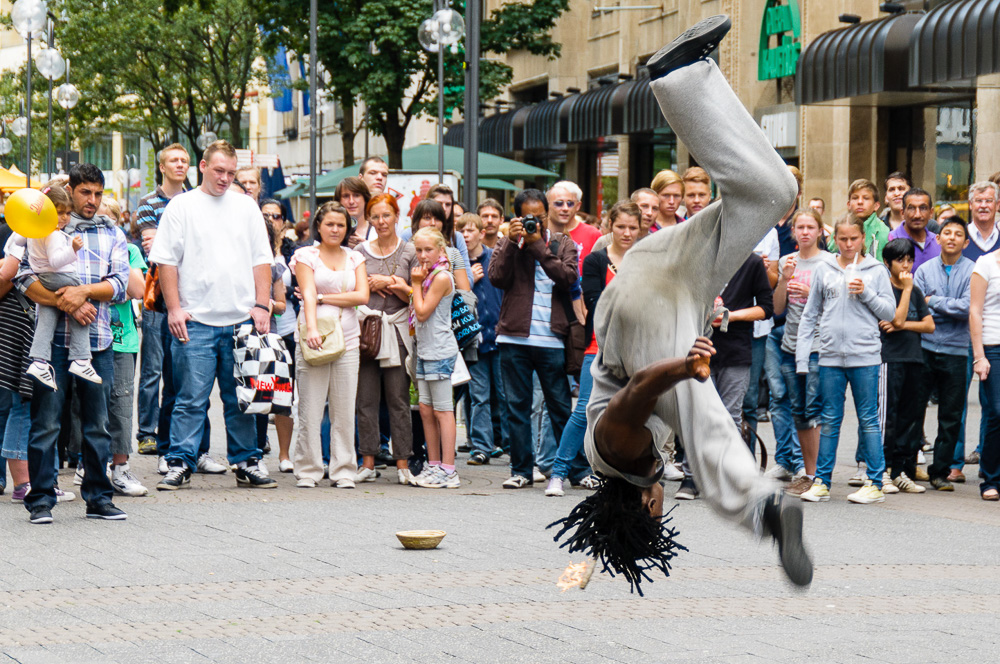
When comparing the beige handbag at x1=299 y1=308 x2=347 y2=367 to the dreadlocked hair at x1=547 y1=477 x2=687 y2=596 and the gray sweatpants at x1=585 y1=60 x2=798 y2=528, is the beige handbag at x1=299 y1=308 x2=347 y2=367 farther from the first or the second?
the gray sweatpants at x1=585 y1=60 x2=798 y2=528

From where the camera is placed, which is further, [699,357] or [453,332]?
[453,332]

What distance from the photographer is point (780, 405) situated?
10.8m

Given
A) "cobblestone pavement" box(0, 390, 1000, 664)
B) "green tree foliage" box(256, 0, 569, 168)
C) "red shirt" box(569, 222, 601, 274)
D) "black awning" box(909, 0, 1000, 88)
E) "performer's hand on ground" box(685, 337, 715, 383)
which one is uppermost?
"green tree foliage" box(256, 0, 569, 168)

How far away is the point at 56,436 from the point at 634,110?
72.2ft

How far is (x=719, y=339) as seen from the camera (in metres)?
9.84

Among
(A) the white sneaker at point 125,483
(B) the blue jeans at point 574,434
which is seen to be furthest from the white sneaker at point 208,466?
(B) the blue jeans at point 574,434

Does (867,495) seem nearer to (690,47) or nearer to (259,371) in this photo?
(259,371)

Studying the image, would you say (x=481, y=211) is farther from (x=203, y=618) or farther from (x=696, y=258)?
(x=696, y=258)

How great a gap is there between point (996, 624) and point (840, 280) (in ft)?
13.2

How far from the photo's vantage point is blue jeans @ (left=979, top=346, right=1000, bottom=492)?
10.4m

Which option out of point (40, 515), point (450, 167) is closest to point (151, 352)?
point (40, 515)

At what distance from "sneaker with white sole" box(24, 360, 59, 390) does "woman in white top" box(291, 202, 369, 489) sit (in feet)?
6.82

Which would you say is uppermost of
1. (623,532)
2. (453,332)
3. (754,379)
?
(453,332)

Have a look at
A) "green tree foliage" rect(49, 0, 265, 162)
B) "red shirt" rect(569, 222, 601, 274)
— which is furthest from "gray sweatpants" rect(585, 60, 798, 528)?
"green tree foliage" rect(49, 0, 265, 162)
